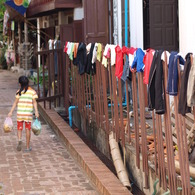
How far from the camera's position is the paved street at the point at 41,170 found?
7.36 meters

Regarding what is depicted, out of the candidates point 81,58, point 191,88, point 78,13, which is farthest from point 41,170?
point 78,13

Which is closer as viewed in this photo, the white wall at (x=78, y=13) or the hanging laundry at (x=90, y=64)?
the hanging laundry at (x=90, y=64)

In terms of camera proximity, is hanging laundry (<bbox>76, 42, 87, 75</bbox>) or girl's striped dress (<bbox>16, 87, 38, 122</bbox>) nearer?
girl's striped dress (<bbox>16, 87, 38, 122</bbox>)

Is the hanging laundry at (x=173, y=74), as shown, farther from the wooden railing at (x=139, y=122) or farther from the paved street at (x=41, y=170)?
the paved street at (x=41, y=170)

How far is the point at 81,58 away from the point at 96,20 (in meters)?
3.05

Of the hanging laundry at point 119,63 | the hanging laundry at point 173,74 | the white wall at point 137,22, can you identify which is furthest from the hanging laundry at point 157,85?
the white wall at point 137,22

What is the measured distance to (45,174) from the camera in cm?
812

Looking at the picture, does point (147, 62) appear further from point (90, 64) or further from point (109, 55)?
point (90, 64)

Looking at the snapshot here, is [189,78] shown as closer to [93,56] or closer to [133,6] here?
[93,56]

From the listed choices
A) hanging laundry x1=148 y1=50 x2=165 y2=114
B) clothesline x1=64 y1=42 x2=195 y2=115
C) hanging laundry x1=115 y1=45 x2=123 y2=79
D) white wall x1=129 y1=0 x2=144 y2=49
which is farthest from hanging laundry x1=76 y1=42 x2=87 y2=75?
hanging laundry x1=148 y1=50 x2=165 y2=114

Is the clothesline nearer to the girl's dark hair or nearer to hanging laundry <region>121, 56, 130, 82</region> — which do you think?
hanging laundry <region>121, 56, 130, 82</region>

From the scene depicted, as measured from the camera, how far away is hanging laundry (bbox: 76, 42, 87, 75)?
10.6 m

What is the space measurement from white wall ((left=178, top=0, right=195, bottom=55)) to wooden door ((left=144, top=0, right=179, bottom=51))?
2.26m

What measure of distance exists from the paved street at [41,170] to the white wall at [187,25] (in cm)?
256
